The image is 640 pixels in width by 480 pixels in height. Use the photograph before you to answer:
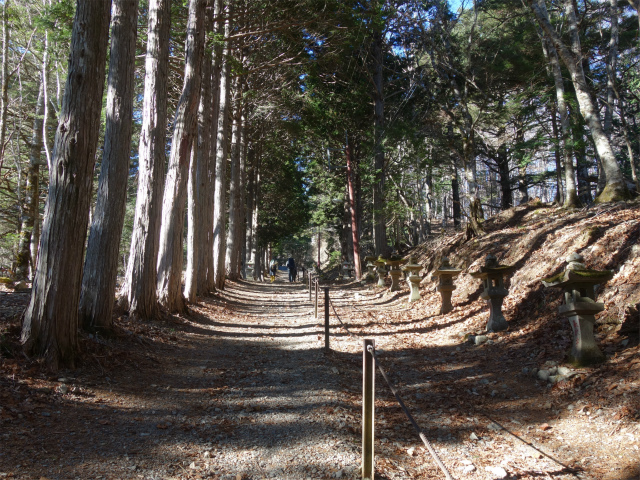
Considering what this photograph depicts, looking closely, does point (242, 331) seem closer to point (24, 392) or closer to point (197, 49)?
point (24, 392)

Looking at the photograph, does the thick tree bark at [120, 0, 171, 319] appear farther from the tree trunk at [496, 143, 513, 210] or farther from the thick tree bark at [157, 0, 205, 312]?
the tree trunk at [496, 143, 513, 210]

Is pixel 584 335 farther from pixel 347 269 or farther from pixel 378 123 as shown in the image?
pixel 347 269

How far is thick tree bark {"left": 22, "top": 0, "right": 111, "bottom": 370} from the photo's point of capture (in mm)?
5410

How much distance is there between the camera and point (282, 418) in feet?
15.8

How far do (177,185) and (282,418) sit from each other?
688 centimetres

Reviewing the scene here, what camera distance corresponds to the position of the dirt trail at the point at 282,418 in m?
3.77

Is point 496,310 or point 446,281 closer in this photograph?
point 496,310

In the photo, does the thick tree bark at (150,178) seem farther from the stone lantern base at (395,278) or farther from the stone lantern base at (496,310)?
the stone lantern base at (395,278)

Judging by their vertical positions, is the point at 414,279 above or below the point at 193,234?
below

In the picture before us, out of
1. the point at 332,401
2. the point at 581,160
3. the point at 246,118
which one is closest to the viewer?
the point at 332,401

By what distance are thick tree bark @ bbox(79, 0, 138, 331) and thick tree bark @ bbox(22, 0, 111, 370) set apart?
1.17 m

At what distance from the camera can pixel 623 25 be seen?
750 inches

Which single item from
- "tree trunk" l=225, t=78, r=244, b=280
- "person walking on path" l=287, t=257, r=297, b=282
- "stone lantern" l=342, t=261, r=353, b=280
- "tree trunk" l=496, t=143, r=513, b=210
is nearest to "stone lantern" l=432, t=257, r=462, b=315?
"tree trunk" l=225, t=78, r=244, b=280

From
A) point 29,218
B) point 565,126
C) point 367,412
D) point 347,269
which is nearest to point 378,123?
point 565,126
